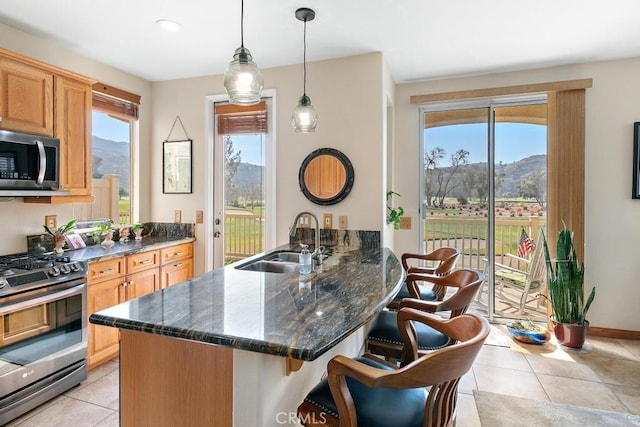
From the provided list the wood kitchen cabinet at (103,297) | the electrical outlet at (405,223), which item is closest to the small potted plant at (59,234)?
the wood kitchen cabinet at (103,297)

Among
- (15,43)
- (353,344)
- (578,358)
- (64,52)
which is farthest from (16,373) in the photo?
(578,358)

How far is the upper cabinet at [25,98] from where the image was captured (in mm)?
2301

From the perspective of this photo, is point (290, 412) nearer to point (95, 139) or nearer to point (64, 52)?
point (95, 139)

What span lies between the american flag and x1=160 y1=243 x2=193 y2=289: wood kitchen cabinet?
3482 mm

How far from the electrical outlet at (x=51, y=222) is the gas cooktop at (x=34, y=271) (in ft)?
1.00

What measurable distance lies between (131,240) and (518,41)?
156 inches

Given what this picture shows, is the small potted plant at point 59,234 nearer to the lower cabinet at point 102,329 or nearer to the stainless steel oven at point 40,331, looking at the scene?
the stainless steel oven at point 40,331

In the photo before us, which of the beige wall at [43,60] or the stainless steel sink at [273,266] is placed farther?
the beige wall at [43,60]

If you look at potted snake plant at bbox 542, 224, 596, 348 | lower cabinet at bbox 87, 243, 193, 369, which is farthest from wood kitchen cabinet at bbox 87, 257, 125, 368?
potted snake plant at bbox 542, 224, 596, 348

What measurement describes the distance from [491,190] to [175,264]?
333 centimetres

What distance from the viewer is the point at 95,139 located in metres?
3.28

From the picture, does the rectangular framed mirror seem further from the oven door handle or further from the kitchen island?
the kitchen island

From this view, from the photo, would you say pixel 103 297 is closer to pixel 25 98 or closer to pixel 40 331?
pixel 40 331

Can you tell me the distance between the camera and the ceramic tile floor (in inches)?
85.4
